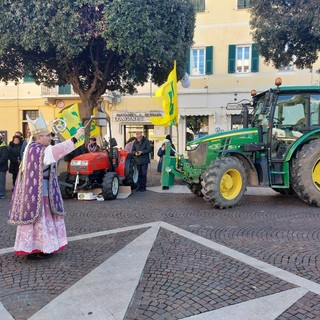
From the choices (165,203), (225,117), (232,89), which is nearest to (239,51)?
(232,89)

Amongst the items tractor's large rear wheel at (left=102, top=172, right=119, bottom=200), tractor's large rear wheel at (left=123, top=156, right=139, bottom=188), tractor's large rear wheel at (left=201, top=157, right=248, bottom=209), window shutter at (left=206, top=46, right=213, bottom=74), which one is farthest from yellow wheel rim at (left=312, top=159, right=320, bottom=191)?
window shutter at (left=206, top=46, right=213, bottom=74)

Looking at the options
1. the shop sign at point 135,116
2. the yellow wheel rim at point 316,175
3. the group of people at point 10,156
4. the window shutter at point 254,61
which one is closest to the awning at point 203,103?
the shop sign at point 135,116

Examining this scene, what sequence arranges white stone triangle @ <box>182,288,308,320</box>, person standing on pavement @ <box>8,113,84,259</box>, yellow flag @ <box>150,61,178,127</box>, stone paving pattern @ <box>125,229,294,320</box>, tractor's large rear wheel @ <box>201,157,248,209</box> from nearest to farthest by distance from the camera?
white stone triangle @ <box>182,288,308,320</box> → stone paving pattern @ <box>125,229,294,320</box> → person standing on pavement @ <box>8,113,84,259</box> → tractor's large rear wheel @ <box>201,157,248,209</box> → yellow flag @ <box>150,61,178,127</box>

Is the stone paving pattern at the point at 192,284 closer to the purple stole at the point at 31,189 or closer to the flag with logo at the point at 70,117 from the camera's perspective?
the purple stole at the point at 31,189

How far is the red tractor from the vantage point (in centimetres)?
870

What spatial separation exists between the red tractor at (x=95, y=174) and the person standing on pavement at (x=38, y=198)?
4056mm

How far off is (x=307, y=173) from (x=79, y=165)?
522cm

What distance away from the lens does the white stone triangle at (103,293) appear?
127 inches

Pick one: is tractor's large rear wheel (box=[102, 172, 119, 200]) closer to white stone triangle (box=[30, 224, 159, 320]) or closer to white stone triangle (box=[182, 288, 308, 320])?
white stone triangle (box=[30, 224, 159, 320])

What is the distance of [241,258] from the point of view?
468 centimetres

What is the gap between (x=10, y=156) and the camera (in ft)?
32.4

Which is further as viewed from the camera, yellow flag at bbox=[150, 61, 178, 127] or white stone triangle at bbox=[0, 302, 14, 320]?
yellow flag at bbox=[150, 61, 178, 127]

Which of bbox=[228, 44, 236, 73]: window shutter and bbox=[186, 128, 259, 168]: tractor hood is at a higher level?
bbox=[228, 44, 236, 73]: window shutter

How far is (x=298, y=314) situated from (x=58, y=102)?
20.6m
